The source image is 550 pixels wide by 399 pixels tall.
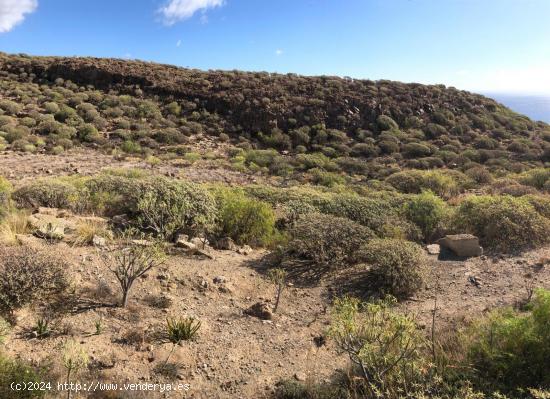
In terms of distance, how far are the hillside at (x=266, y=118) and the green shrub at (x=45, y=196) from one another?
10664mm

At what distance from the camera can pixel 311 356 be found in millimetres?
5625

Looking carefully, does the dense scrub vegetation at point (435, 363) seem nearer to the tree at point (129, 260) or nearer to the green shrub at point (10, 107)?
the tree at point (129, 260)

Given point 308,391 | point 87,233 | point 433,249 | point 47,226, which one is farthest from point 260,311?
point 433,249

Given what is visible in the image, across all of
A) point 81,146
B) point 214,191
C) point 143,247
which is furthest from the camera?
point 81,146

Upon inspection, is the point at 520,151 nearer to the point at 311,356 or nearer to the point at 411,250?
the point at 411,250

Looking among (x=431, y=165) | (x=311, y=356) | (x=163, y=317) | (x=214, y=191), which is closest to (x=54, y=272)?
(x=163, y=317)

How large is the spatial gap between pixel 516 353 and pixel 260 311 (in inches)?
147

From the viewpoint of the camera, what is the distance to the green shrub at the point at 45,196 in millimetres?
9281

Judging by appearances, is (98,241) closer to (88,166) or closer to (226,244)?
(226,244)

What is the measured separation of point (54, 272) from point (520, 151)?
29.2 m

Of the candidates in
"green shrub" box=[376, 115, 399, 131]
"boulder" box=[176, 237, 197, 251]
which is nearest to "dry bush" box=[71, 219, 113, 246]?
"boulder" box=[176, 237, 197, 251]

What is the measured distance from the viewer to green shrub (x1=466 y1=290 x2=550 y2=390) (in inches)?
171

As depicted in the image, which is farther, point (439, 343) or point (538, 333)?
point (439, 343)

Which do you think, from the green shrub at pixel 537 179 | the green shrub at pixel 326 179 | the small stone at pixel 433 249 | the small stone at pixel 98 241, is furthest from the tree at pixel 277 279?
the green shrub at pixel 537 179
